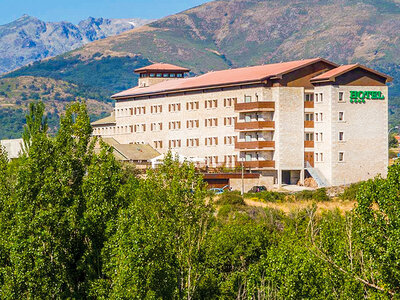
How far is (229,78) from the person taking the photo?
116m

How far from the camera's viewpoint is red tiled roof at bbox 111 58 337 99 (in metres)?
108

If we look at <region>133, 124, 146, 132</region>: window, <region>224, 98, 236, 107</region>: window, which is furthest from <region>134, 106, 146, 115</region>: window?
<region>224, 98, 236, 107</region>: window

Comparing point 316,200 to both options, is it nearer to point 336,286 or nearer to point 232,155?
point 232,155

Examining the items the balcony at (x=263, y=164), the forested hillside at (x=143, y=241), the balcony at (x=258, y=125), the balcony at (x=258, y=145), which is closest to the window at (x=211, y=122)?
the balcony at (x=258, y=125)

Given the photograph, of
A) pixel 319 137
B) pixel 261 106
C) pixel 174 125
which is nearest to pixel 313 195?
pixel 319 137

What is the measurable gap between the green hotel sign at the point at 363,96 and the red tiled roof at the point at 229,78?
5008 mm

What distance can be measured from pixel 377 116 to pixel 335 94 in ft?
20.6

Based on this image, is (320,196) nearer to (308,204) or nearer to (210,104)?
(308,204)

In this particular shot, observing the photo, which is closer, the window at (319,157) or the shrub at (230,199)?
the shrub at (230,199)

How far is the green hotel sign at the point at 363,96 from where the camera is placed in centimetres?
10656

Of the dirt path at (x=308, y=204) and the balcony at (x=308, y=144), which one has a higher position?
the balcony at (x=308, y=144)

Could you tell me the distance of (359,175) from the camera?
107 meters

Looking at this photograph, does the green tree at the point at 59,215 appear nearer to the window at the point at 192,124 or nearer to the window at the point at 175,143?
the window at the point at 192,124

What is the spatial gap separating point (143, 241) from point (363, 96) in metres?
64.1
